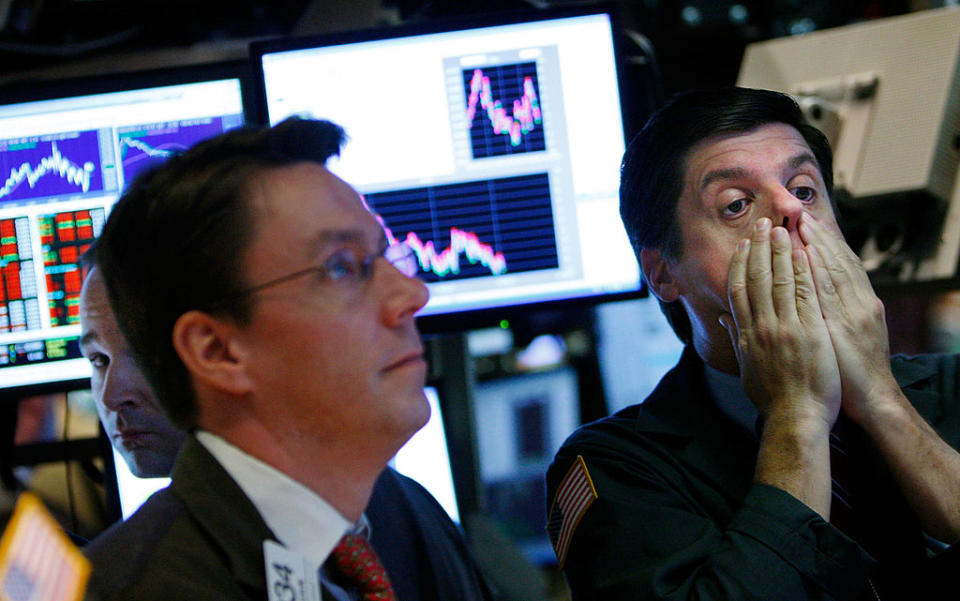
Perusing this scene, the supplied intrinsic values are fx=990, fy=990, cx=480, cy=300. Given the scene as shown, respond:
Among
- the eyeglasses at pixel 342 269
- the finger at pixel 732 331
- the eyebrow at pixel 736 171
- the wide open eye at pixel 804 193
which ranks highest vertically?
the eyebrow at pixel 736 171

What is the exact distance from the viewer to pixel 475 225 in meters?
1.69

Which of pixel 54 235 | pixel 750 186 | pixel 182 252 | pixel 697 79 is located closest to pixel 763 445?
pixel 750 186

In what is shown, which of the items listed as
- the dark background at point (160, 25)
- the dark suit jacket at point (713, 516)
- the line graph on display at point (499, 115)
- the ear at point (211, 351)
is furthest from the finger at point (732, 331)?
the dark background at point (160, 25)

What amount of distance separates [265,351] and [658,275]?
28.6 inches

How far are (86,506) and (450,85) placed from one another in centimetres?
102

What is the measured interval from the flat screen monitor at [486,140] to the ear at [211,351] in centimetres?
59

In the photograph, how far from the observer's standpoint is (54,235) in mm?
1668

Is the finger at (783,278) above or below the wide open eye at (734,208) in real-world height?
below

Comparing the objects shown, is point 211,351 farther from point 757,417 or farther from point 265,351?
point 757,417

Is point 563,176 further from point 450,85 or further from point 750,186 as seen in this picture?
point 750,186

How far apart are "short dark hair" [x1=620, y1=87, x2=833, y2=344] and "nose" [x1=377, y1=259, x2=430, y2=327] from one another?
20.1 inches

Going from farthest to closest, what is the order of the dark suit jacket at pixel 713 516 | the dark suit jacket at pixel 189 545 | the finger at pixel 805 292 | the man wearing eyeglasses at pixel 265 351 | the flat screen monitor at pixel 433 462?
the flat screen monitor at pixel 433 462, the finger at pixel 805 292, the dark suit jacket at pixel 713 516, the man wearing eyeglasses at pixel 265 351, the dark suit jacket at pixel 189 545

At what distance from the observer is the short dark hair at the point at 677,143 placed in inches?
60.3

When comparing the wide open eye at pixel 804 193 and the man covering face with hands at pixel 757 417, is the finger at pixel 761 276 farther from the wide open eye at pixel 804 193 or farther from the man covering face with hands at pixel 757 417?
the wide open eye at pixel 804 193
